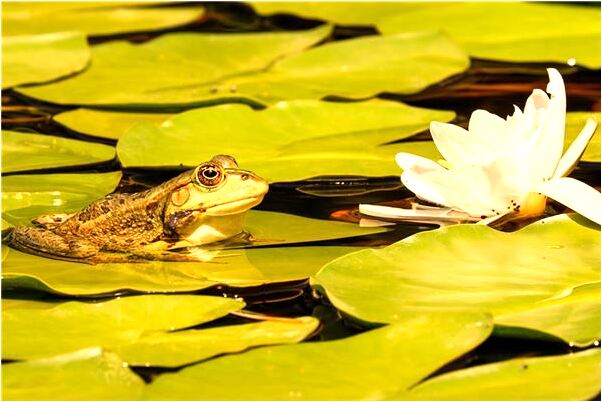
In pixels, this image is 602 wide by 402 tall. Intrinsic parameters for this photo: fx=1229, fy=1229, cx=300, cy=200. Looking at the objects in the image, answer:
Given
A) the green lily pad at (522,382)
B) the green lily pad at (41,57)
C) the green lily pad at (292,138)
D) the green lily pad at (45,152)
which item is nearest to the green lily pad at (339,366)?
the green lily pad at (522,382)

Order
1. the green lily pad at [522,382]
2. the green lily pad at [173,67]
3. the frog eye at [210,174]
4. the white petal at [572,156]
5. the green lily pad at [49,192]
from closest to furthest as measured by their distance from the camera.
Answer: the green lily pad at [522,382] → the white petal at [572,156] → the frog eye at [210,174] → the green lily pad at [49,192] → the green lily pad at [173,67]

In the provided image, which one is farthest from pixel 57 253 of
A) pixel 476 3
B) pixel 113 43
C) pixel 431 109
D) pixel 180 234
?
pixel 476 3

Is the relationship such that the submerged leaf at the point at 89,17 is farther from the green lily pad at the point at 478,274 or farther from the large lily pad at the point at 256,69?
the green lily pad at the point at 478,274

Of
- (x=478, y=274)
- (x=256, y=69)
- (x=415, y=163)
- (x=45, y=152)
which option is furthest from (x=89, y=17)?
(x=478, y=274)

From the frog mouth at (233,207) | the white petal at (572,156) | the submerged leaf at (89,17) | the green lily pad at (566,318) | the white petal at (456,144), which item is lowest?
the green lily pad at (566,318)

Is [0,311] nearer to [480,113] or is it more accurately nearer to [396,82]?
[480,113]
